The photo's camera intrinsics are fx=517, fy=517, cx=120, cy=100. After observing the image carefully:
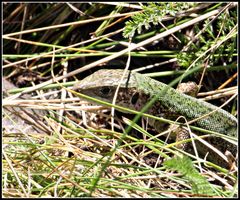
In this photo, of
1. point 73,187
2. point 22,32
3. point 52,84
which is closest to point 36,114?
point 52,84

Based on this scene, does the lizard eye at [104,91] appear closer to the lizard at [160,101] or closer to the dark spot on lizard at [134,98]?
the lizard at [160,101]

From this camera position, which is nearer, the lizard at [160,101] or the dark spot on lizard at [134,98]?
the lizard at [160,101]

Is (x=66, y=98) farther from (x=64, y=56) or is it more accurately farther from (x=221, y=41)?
(x=221, y=41)

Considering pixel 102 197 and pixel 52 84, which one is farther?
pixel 52 84

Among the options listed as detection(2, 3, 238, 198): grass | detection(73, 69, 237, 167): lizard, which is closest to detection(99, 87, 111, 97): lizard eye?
detection(73, 69, 237, 167): lizard

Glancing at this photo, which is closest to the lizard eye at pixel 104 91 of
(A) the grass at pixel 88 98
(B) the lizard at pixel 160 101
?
(B) the lizard at pixel 160 101

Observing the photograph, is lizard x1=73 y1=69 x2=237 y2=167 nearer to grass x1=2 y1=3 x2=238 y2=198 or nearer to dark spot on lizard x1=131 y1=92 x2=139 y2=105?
dark spot on lizard x1=131 y1=92 x2=139 y2=105

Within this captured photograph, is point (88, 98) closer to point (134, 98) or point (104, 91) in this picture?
point (104, 91)

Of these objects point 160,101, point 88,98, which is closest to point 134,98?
point 160,101
